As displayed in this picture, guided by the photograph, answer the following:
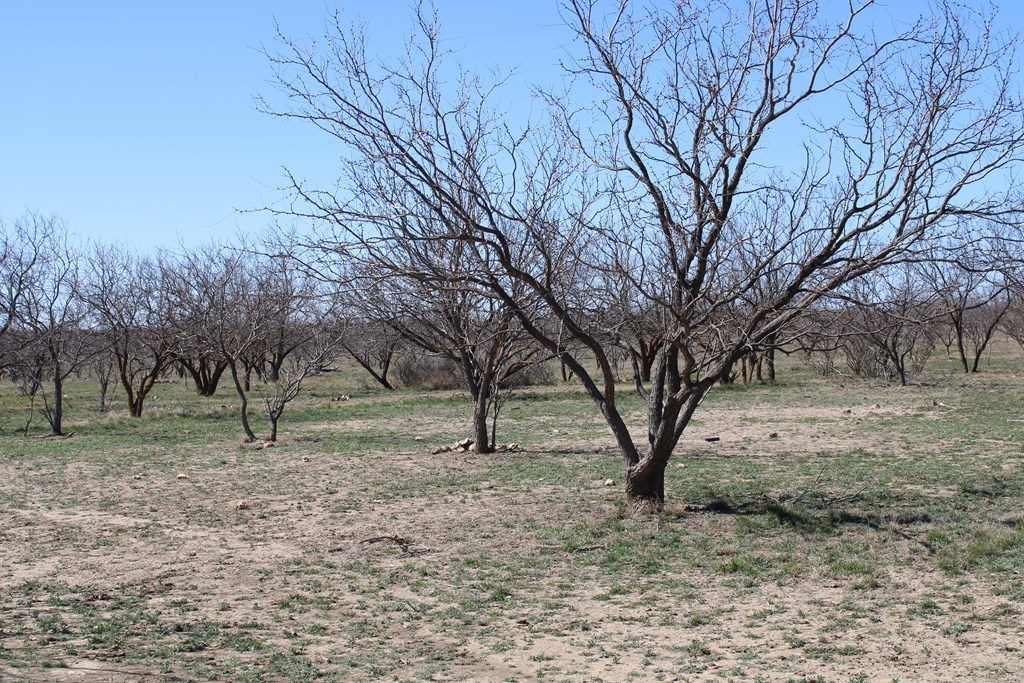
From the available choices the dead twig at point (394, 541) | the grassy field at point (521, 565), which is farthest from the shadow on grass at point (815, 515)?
the dead twig at point (394, 541)

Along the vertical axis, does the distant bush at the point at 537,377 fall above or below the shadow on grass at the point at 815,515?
above

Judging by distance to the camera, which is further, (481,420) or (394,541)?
(481,420)

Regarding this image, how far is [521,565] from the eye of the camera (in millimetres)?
7672

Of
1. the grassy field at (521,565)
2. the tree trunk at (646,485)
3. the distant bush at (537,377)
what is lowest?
the grassy field at (521,565)

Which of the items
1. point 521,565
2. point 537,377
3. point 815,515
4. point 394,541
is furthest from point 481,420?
point 537,377

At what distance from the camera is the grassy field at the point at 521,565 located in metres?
5.38

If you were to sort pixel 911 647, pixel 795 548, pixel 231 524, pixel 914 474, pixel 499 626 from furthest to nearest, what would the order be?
pixel 914 474 < pixel 231 524 < pixel 795 548 < pixel 499 626 < pixel 911 647

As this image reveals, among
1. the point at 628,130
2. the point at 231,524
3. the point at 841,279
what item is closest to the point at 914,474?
the point at 841,279

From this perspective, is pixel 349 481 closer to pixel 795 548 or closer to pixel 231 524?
pixel 231 524

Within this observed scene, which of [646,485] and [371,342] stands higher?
[371,342]

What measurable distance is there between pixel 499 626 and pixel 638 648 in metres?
0.98

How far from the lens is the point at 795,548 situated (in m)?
7.72

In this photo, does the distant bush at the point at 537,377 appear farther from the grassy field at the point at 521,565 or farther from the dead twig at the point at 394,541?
the dead twig at the point at 394,541

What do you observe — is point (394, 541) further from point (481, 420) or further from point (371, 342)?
point (371, 342)
